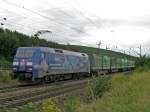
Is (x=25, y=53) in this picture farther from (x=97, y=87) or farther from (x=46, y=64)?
(x=97, y=87)

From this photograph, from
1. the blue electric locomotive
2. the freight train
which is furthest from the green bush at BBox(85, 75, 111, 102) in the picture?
the blue electric locomotive

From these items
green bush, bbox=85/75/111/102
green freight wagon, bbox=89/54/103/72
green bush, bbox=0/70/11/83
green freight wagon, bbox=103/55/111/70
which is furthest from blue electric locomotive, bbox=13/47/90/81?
green freight wagon, bbox=103/55/111/70

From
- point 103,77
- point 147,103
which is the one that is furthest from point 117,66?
point 147,103

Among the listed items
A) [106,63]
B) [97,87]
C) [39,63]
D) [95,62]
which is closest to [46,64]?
[39,63]

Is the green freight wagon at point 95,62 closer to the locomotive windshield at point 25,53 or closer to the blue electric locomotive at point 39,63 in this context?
the blue electric locomotive at point 39,63

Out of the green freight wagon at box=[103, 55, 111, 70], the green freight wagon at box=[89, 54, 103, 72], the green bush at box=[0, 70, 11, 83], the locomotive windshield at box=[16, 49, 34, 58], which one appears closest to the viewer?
the locomotive windshield at box=[16, 49, 34, 58]

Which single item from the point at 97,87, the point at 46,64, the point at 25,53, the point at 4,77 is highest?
the point at 25,53

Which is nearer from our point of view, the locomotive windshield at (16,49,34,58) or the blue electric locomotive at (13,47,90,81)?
the blue electric locomotive at (13,47,90,81)

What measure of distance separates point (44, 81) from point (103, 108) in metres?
19.0

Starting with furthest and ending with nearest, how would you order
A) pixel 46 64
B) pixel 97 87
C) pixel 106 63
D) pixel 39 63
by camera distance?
pixel 106 63
pixel 46 64
pixel 39 63
pixel 97 87

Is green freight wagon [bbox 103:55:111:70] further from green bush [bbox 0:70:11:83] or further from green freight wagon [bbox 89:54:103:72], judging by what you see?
green bush [bbox 0:70:11:83]

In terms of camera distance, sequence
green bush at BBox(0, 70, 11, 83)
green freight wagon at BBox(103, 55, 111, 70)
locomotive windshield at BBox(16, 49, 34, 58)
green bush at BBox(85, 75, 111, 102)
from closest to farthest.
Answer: green bush at BBox(85, 75, 111, 102)
locomotive windshield at BBox(16, 49, 34, 58)
green bush at BBox(0, 70, 11, 83)
green freight wagon at BBox(103, 55, 111, 70)

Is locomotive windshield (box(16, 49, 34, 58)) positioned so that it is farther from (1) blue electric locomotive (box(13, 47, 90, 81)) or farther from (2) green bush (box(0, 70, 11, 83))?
(2) green bush (box(0, 70, 11, 83))

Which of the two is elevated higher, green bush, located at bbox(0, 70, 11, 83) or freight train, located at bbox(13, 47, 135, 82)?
freight train, located at bbox(13, 47, 135, 82)
